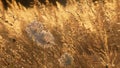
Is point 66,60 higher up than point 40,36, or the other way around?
point 40,36

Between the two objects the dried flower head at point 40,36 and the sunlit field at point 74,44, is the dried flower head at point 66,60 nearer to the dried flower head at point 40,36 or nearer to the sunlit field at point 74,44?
the sunlit field at point 74,44

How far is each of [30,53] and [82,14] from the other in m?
0.82

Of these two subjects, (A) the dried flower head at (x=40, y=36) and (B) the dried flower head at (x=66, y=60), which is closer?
(B) the dried flower head at (x=66, y=60)

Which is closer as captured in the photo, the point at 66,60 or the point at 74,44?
the point at 66,60

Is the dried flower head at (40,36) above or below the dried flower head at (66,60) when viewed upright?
above

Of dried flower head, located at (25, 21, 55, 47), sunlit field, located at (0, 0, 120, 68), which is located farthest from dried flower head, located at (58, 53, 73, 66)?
dried flower head, located at (25, 21, 55, 47)

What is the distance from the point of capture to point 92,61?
390 centimetres

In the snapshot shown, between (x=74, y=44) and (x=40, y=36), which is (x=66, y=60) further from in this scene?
(x=40, y=36)

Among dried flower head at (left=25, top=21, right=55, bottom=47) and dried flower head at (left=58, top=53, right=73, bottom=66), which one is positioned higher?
dried flower head at (left=25, top=21, right=55, bottom=47)

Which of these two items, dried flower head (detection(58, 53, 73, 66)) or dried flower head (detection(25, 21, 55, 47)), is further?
dried flower head (detection(25, 21, 55, 47))

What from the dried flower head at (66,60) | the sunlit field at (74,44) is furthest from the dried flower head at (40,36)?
the dried flower head at (66,60)

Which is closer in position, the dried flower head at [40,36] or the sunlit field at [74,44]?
the sunlit field at [74,44]

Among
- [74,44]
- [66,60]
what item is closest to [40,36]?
[74,44]

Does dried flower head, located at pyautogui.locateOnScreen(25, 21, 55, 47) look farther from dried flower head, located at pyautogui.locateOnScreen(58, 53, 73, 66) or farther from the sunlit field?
dried flower head, located at pyautogui.locateOnScreen(58, 53, 73, 66)
